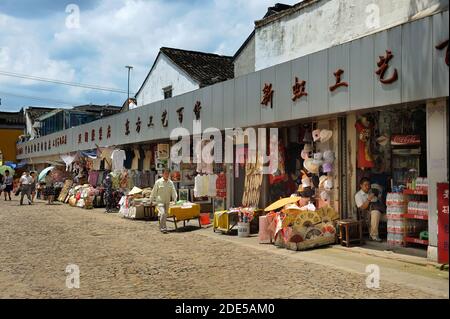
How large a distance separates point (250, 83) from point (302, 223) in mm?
4932

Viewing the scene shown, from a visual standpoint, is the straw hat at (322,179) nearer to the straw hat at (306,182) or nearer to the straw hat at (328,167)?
the straw hat at (328,167)

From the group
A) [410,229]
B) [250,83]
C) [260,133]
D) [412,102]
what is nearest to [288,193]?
[260,133]

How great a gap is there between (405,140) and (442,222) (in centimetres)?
257

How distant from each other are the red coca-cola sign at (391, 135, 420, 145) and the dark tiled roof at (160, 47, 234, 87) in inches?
504

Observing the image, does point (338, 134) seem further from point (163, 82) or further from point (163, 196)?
point (163, 82)

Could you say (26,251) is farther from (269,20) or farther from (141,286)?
(269,20)

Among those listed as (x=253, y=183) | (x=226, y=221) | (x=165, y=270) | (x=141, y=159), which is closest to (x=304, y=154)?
(x=253, y=183)

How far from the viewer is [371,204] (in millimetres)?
10875

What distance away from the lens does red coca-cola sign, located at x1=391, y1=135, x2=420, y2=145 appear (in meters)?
9.91

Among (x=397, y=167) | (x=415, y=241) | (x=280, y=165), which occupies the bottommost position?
(x=415, y=241)

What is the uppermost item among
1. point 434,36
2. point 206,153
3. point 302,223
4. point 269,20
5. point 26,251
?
point 269,20

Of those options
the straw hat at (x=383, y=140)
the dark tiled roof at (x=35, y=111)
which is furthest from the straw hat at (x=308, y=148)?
the dark tiled roof at (x=35, y=111)

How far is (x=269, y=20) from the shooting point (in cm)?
1623

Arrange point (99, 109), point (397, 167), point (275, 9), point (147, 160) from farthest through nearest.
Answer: point (99, 109)
point (147, 160)
point (275, 9)
point (397, 167)
